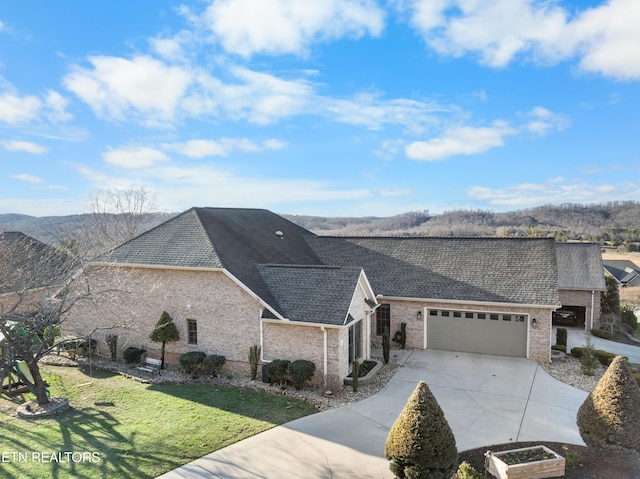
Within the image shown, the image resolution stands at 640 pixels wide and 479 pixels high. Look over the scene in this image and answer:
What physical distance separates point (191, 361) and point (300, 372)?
15.8 feet

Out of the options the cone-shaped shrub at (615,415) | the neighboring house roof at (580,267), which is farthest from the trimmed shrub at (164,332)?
the neighboring house roof at (580,267)

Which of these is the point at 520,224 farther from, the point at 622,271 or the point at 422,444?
the point at 422,444

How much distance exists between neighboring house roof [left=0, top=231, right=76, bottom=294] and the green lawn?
Answer: 9.39m

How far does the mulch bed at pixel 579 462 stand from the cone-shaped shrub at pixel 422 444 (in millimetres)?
1816

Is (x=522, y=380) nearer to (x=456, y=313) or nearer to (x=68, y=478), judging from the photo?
(x=456, y=313)

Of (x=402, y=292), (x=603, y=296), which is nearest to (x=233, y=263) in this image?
(x=402, y=292)

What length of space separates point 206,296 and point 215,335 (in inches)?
65.7

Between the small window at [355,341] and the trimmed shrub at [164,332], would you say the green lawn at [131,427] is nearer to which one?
the trimmed shrub at [164,332]

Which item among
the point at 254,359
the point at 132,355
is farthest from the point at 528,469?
the point at 132,355

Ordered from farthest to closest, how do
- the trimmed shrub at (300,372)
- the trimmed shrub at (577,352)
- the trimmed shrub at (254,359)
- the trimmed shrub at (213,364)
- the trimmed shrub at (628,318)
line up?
the trimmed shrub at (628,318) < the trimmed shrub at (577,352) < the trimmed shrub at (213,364) < the trimmed shrub at (254,359) < the trimmed shrub at (300,372)

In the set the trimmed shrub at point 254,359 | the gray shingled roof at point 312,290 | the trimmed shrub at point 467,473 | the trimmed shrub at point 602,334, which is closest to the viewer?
the trimmed shrub at point 467,473

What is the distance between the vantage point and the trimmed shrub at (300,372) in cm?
1451

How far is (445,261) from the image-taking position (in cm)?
2159

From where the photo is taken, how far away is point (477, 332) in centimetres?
1900
